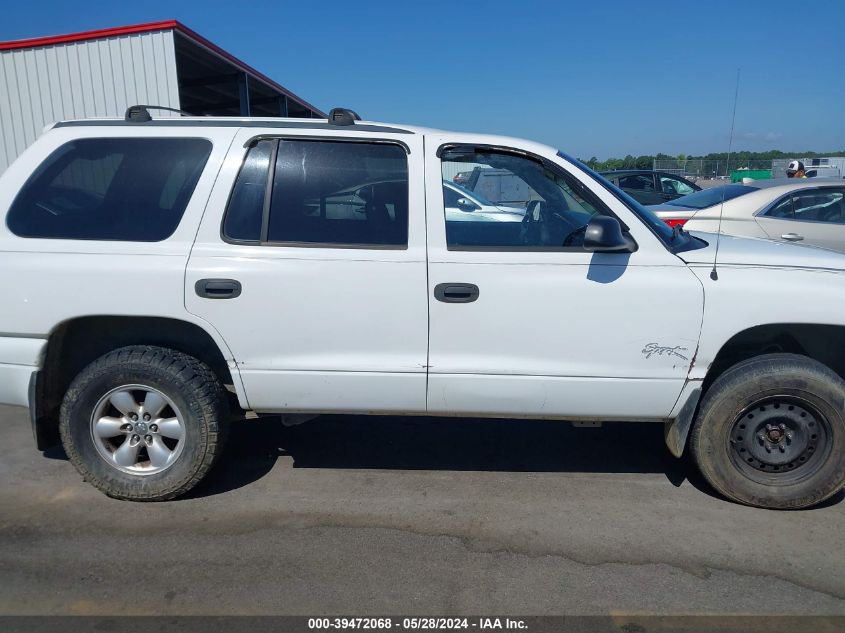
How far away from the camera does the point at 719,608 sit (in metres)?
2.70

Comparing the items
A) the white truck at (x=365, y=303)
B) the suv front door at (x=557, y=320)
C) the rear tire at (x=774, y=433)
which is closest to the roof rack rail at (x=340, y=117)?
the white truck at (x=365, y=303)

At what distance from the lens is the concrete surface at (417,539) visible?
2756 millimetres

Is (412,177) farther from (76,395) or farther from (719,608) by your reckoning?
(719,608)

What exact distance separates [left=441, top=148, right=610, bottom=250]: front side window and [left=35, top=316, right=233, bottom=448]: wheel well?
1.51 metres

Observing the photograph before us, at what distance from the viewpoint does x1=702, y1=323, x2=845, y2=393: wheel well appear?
136 inches

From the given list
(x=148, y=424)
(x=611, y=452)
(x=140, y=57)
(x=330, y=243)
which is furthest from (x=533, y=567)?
(x=140, y=57)

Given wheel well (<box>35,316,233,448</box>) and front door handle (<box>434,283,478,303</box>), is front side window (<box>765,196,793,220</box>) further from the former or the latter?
wheel well (<box>35,316,233,448</box>)

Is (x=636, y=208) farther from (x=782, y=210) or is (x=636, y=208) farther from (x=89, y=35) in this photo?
(x=89, y=35)

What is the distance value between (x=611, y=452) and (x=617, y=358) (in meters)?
1.23

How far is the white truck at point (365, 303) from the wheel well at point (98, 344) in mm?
18

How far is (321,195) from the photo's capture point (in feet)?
11.2

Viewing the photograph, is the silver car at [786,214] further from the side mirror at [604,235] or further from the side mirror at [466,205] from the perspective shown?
the side mirror at [604,235]

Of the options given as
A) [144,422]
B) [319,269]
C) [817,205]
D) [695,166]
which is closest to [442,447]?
[319,269]

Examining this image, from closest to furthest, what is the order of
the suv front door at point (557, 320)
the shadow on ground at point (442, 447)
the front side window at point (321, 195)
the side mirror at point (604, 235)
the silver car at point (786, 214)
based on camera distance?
1. the side mirror at point (604, 235)
2. the suv front door at point (557, 320)
3. the front side window at point (321, 195)
4. the shadow on ground at point (442, 447)
5. the silver car at point (786, 214)
